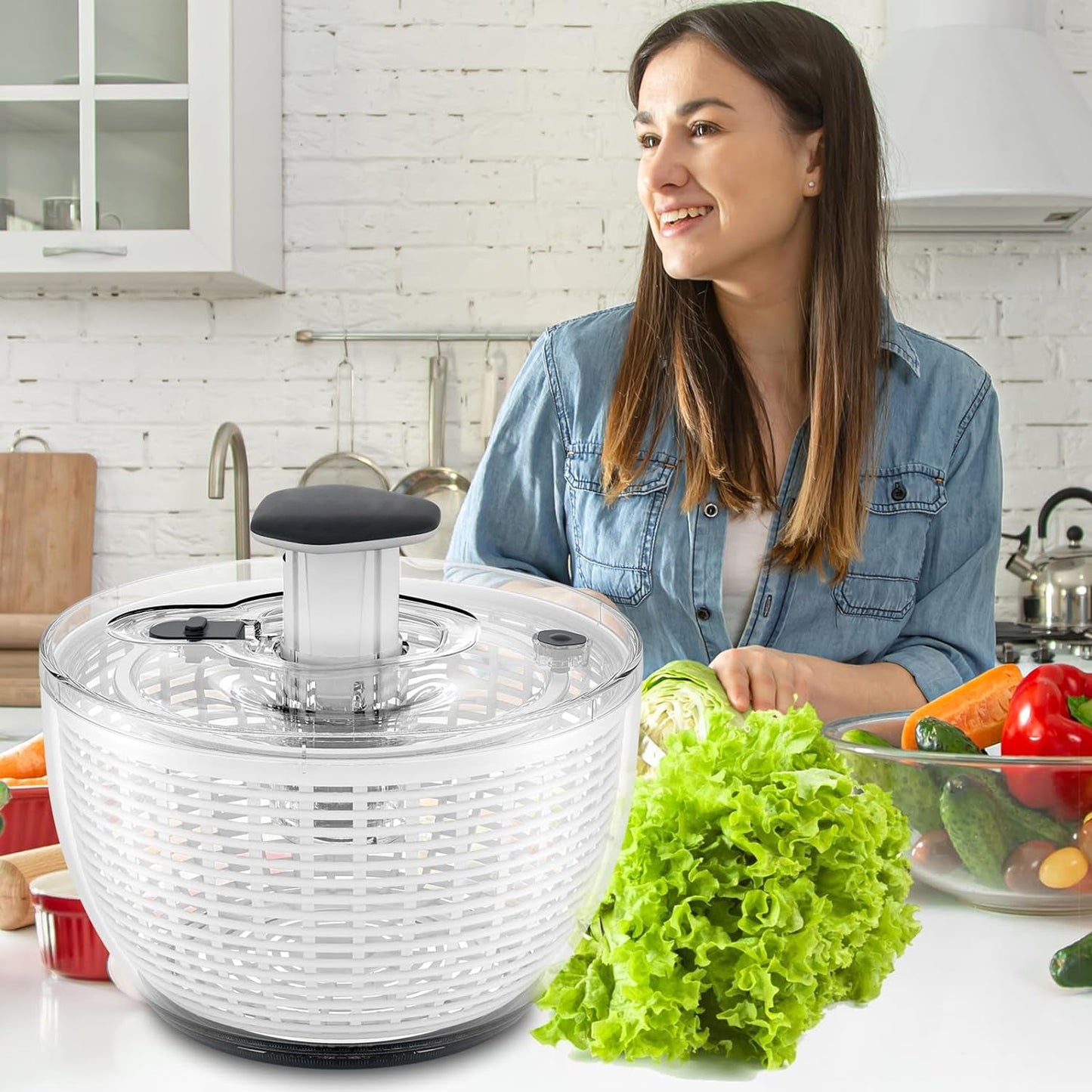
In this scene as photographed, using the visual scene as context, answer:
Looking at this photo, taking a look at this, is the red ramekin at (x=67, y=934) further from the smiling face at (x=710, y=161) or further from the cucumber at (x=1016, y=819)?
the smiling face at (x=710, y=161)

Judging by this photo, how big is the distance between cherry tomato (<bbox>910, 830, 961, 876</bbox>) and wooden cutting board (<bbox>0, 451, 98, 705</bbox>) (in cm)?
215

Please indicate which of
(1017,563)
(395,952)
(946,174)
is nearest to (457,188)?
(946,174)

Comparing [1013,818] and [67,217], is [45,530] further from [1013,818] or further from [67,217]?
[1013,818]

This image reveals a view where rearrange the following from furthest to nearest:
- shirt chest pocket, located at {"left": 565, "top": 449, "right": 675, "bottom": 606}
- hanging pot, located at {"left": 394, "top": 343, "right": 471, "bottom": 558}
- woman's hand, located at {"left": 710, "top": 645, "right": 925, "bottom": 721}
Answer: hanging pot, located at {"left": 394, "top": 343, "right": 471, "bottom": 558} → shirt chest pocket, located at {"left": 565, "top": 449, "right": 675, "bottom": 606} → woman's hand, located at {"left": 710, "top": 645, "right": 925, "bottom": 721}

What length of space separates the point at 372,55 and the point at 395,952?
243 cm

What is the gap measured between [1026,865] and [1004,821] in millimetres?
31

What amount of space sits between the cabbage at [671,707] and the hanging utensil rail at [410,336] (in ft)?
5.96

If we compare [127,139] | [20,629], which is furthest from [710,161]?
[20,629]

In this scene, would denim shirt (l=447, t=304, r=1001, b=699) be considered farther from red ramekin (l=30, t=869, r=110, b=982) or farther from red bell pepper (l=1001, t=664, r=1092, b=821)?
red ramekin (l=30, t=869, r=110, b=982)

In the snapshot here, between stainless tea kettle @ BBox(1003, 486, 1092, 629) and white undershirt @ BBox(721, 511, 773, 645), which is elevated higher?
white undershirt @ BBox(721, 511, 773, 645)

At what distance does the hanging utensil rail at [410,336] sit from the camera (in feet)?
8.50

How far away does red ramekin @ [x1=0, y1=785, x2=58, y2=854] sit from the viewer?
0.75 meters

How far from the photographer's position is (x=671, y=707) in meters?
0.82

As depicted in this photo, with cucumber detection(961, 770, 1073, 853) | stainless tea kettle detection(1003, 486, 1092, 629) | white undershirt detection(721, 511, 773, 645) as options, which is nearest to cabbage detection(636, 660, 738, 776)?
cucumber detection(961, 770, 1073, 853)
